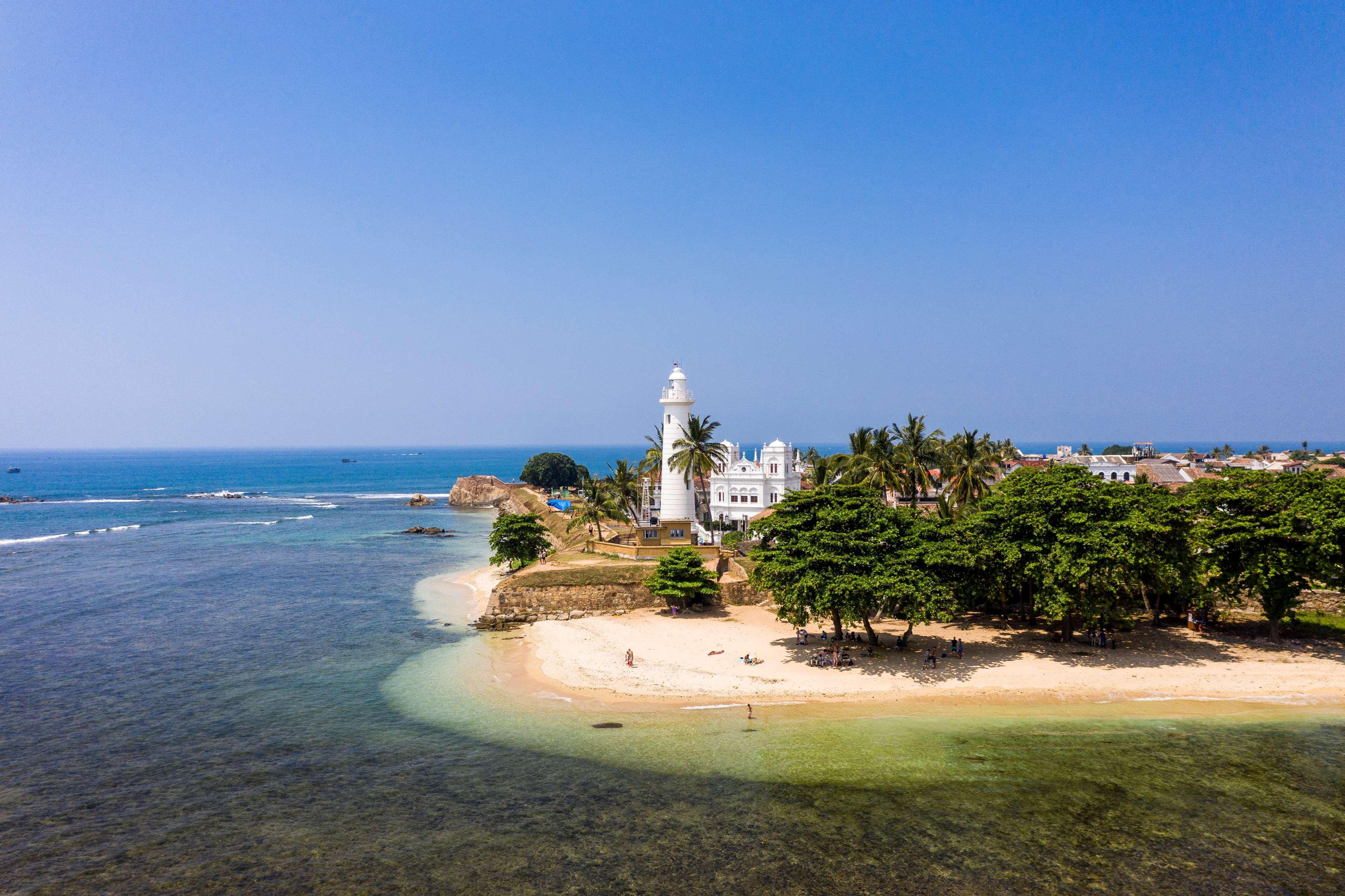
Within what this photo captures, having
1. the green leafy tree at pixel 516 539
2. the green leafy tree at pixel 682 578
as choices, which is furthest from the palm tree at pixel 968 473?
the green leafy tree at pixel 516 539

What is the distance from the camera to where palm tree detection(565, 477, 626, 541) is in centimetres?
6694

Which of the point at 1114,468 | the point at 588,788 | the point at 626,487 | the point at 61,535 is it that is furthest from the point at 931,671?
the point at 61,535

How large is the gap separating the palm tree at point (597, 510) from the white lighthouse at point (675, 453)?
744 centimetres

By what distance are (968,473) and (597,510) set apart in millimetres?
33546

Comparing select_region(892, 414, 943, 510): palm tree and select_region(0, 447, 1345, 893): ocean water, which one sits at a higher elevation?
select_region(892, 414, 943, 510): palm tree

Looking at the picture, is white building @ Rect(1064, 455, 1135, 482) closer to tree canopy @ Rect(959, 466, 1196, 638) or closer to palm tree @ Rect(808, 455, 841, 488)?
palm tree @ Rect(808, 455, 841, 488)

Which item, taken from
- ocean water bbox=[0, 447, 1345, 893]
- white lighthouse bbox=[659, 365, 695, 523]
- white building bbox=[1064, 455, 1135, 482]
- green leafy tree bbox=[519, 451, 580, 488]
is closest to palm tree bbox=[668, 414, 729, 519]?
white lighthouse bbox=[659, 365, 695, 523]

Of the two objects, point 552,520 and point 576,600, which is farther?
point 552,520

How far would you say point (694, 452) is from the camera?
59344 mm

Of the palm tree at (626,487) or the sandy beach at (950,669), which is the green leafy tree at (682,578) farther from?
the palm tree at (626,487)

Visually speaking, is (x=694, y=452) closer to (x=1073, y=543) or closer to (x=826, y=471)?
(x=826, y=471)

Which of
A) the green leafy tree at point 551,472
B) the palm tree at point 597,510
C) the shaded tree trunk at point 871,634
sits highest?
the green leafy tree at point 551,472

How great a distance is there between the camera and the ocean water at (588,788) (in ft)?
63.1

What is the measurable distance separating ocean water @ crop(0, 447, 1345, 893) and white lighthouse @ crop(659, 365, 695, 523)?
77.9 ft
